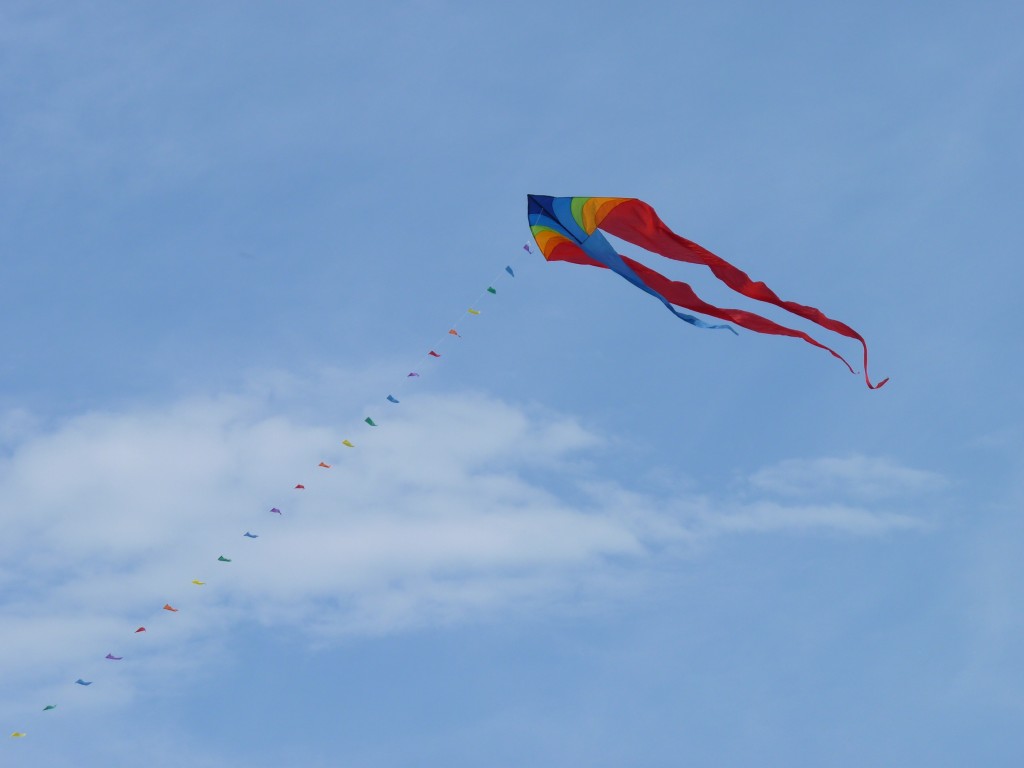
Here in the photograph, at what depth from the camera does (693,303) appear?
40562 mm

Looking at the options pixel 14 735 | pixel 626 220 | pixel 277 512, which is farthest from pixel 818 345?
pixel 14 735

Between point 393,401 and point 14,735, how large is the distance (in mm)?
13516

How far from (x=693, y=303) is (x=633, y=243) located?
3.40 m

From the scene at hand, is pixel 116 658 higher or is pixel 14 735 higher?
pixel 116 658

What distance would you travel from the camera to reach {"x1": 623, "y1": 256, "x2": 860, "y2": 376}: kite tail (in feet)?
131

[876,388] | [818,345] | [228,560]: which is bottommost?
[228,560]

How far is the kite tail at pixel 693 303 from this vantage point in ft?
131

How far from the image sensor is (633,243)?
140 feet

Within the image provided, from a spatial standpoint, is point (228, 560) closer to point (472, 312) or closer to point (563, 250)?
point (472, 312)

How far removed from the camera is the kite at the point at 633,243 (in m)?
40.4

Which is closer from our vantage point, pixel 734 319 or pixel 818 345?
pixel 818 345

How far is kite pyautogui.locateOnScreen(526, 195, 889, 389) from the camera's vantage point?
40.4m

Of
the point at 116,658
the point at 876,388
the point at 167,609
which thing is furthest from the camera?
the point at 167,609

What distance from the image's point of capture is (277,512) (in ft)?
127
